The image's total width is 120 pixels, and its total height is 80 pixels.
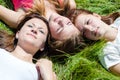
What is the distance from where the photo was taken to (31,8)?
3.68 meters

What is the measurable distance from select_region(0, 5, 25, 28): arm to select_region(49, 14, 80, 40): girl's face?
0.32 metres

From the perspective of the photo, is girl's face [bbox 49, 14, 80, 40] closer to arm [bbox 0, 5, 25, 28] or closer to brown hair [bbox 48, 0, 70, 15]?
brown hair [bbox 48, 0, 70, 15]

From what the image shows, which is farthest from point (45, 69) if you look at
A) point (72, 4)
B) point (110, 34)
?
point (72, 4)

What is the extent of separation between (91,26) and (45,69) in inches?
22.9

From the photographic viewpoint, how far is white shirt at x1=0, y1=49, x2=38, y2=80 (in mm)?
3156

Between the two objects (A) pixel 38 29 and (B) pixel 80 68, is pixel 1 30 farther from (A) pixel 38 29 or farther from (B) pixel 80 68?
(B) pixel 80 68

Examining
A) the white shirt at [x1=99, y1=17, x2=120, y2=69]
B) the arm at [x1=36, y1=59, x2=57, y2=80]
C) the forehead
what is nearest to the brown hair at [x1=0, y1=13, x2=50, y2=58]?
the forehead

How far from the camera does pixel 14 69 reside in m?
3.20

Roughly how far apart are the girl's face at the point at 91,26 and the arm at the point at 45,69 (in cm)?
43

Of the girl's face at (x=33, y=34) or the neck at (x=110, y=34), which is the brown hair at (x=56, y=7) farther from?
the neck at (x=110, y=34)

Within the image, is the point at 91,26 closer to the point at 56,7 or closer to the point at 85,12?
the point at 85,12

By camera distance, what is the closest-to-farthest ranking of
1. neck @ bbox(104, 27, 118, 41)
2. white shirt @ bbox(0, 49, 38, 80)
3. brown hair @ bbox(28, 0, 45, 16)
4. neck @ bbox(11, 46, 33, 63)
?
white shirt @ bbox(0, 49, 38, 80)
neck @ bbox(11, 46, 33, 63)
neck @ bbox(104, 27, 118, 41)
brown hair @ bbox(28, 0, 45, 16)

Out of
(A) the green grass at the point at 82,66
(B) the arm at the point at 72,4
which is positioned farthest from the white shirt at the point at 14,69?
(B) the arm at the point at 72,4

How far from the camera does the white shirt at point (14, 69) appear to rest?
3156mm
